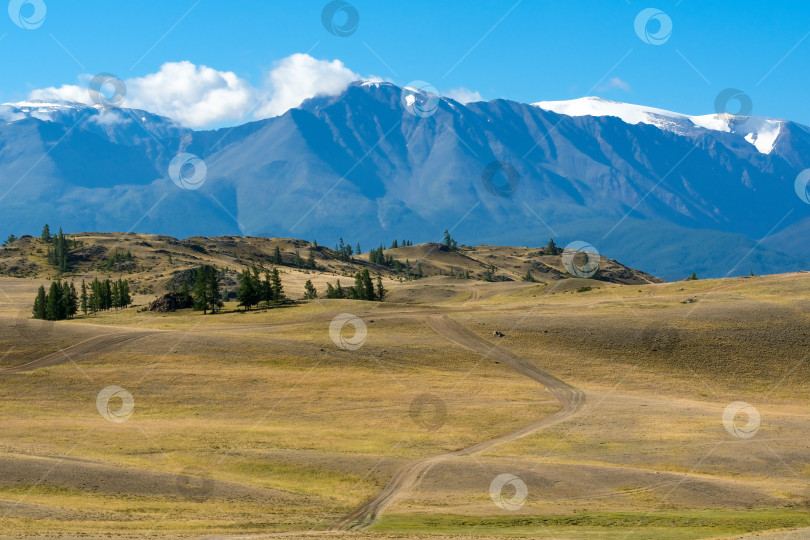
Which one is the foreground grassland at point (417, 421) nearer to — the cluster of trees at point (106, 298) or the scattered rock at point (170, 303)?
the scattered rock at point (170, 303)

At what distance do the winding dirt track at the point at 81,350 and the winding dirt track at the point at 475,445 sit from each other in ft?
128

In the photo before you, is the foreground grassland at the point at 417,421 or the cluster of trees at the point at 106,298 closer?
the foreground grassland at the point at 417,421

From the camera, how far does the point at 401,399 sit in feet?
266

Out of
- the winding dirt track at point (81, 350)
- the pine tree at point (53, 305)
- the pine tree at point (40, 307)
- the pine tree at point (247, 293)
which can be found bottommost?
the winding dirt track at point (81, 350)

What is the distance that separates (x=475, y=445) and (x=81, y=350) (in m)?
49.0

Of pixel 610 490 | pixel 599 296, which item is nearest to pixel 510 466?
pixel 610 490

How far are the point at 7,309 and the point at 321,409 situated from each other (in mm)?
95499

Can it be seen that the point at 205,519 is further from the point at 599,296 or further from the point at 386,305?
the point at 599,296

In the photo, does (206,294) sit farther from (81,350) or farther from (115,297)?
(81,350)

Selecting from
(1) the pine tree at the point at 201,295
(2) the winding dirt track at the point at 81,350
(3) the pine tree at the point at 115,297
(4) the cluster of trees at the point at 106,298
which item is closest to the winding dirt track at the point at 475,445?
(1) the pine tree at the point at 201,295

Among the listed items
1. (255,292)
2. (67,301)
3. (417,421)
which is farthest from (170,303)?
(417,421)

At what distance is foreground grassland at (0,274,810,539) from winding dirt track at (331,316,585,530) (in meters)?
0.99

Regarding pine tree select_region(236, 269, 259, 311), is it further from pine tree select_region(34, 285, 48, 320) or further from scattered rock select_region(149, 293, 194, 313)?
pine tree select_region(34, 285, 48, 320)

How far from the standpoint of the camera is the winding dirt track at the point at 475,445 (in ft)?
168
